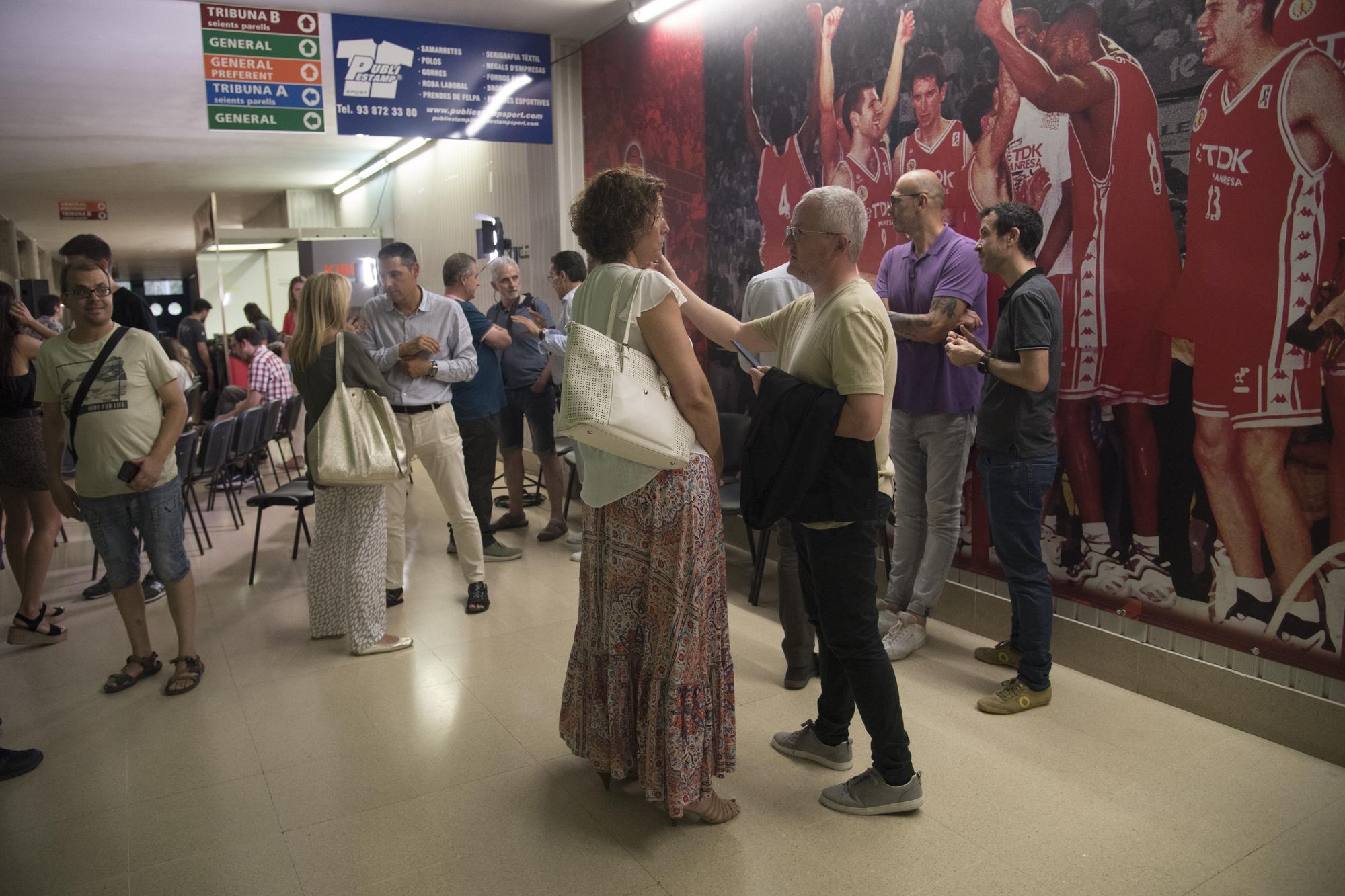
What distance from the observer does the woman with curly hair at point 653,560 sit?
2396 millimetres

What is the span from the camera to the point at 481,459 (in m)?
5.38

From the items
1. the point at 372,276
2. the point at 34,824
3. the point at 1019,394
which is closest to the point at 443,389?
the point at 34,824

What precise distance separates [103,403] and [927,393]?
328 cm

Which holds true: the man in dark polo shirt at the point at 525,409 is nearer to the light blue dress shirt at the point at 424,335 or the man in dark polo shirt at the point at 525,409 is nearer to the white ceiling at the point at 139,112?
the light blue dress shirt at the point at 424,335

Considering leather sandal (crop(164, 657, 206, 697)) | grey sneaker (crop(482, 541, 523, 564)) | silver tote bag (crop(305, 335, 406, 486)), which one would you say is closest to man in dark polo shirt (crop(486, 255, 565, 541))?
grey sneaker (crop(482, 541, 523, 564))

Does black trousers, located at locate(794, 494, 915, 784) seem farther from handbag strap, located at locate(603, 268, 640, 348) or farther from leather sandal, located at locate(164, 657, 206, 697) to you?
leather sandal, located at locate(164, 657, 206, 697)

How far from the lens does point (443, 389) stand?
4539 mm

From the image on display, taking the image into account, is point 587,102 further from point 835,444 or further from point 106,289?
point 835,444

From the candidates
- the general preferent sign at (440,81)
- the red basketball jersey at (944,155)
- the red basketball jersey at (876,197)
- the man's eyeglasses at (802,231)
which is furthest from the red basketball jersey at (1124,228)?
the general preferent sign at (440,81)

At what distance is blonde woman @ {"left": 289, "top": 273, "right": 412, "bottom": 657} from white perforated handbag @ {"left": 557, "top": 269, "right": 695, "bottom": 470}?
181 cm

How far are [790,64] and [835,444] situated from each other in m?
3.25

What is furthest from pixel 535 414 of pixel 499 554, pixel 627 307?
pixel 627 307

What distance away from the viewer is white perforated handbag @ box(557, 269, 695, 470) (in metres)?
2.26

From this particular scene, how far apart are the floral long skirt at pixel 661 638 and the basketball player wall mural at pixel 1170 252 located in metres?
1.79
